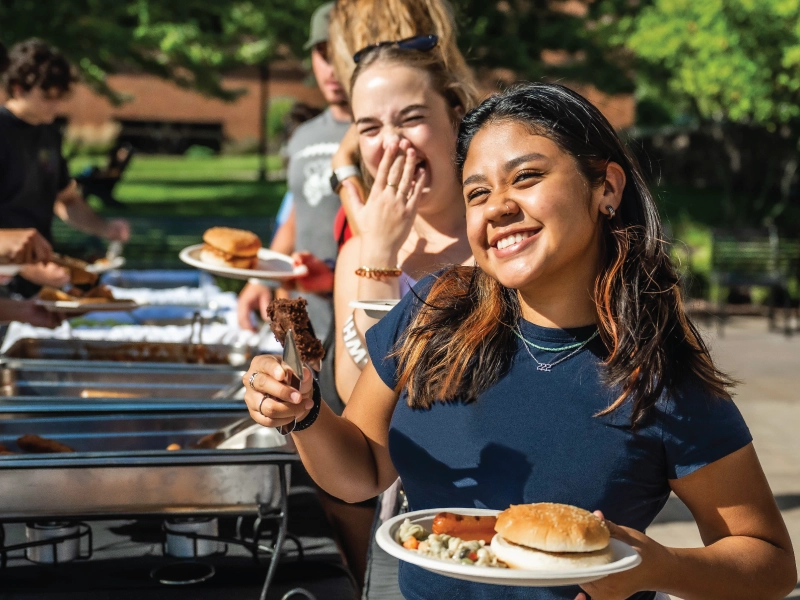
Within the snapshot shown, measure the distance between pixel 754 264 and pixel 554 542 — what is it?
10.5 metres

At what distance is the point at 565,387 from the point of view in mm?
1596

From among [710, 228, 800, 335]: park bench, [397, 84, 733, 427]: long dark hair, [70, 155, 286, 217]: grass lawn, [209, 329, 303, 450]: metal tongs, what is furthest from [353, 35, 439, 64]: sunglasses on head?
[70, 155, 286, 217]: grass lawn

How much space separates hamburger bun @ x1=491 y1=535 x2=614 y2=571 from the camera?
1.25 m

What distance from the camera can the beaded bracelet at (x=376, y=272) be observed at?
7.28ft

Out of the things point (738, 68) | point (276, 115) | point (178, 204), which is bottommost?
point (178, 204)

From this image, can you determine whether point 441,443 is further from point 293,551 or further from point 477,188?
point 293,551

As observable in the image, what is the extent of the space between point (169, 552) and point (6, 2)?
9.87m

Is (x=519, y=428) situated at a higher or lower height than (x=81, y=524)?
higher

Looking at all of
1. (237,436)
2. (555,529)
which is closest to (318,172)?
(237,436)

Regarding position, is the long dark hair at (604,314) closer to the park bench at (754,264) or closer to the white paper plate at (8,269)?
the white paper plate at (8,269)

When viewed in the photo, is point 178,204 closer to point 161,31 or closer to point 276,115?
point 161,31

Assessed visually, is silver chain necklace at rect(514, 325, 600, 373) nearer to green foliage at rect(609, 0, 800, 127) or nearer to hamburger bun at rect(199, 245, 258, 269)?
hamburger bun at rect(199, 245, 258, 269)

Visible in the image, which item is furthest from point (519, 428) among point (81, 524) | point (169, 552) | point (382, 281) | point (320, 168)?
point (320, 168)

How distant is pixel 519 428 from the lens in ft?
5.20
